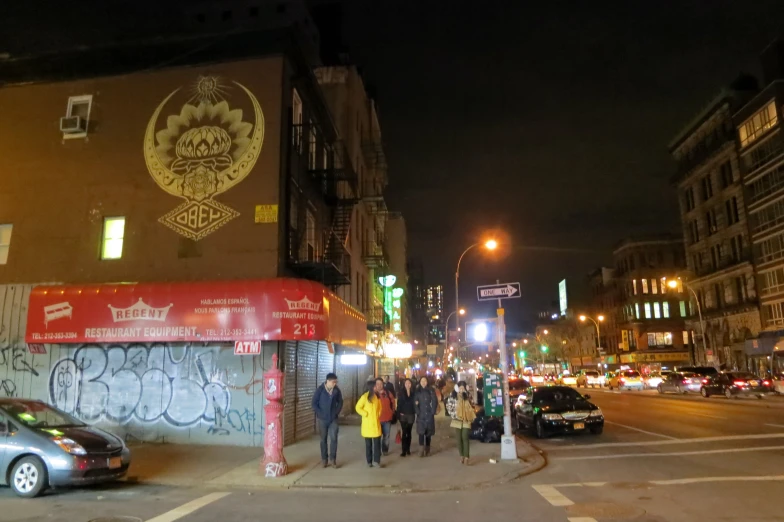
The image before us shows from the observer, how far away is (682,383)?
130 ft

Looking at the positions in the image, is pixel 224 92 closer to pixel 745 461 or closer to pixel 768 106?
pixel 745 461

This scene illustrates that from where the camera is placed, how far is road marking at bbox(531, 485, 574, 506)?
8562 mm

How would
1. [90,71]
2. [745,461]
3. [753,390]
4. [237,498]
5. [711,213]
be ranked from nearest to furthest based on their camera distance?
[237,498] < [745,461] < [90,71] < [753,390] < [711,213]

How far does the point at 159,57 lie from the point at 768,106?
47998 mm

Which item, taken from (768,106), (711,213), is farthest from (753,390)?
(711,213)

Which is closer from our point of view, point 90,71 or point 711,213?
point 90,71

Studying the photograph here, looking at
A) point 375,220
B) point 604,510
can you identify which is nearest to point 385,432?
point 604,510

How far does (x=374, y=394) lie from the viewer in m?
12.0

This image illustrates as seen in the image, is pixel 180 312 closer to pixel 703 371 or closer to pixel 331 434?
pixel 331 434

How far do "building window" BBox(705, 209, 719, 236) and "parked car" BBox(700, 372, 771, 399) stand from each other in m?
25.2


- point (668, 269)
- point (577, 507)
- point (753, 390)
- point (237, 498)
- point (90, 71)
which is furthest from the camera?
point (668, 269)

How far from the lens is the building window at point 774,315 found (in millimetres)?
45769

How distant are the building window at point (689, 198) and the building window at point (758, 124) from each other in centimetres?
1154

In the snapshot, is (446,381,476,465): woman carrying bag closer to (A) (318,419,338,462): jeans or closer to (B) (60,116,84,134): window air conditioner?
(A) (318,419,338,462): jeans
